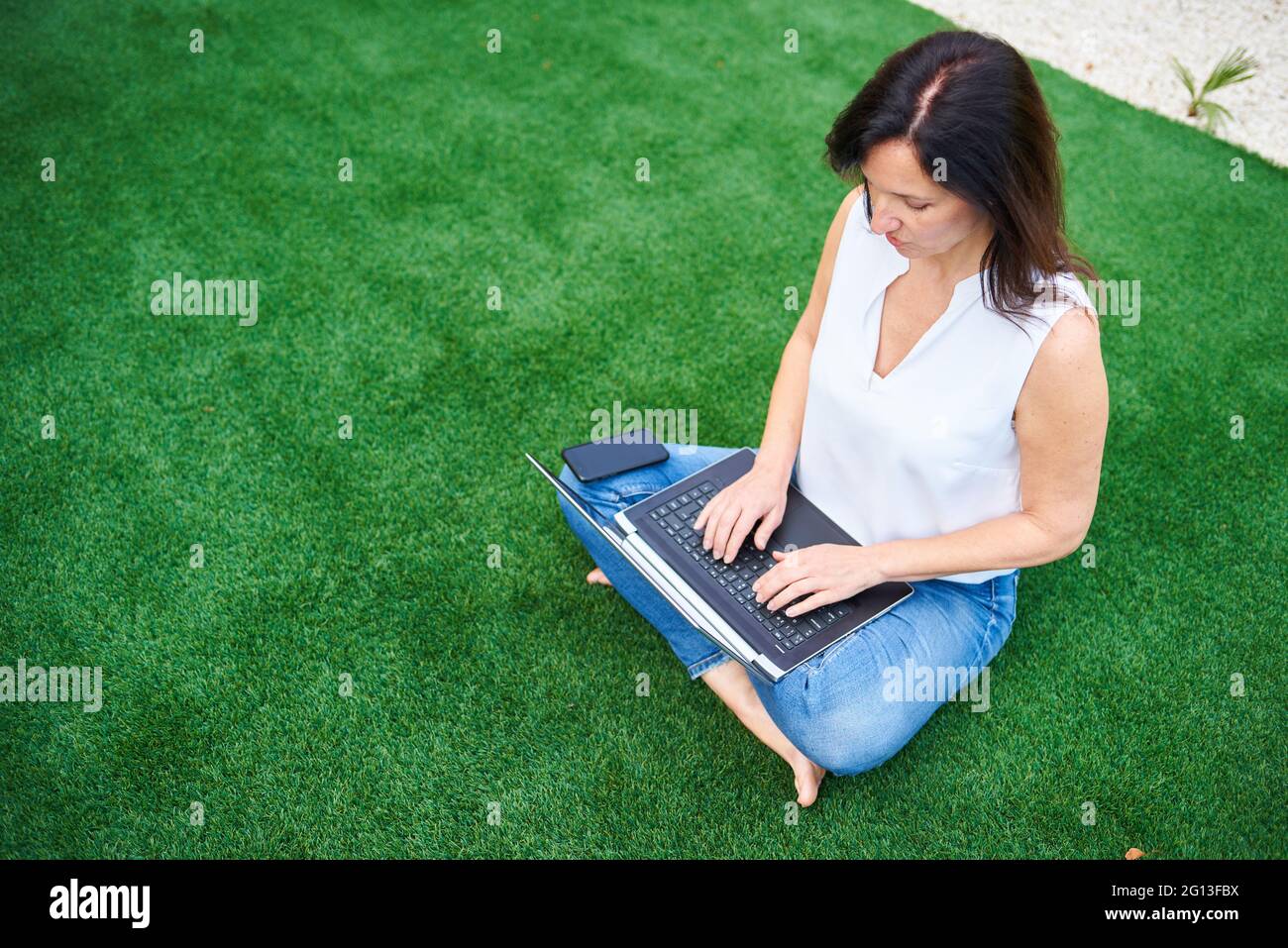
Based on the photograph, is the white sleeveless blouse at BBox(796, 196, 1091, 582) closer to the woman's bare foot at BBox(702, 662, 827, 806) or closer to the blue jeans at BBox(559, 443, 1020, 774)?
the blue jeans at BBox(559, 443, 1020, 774)

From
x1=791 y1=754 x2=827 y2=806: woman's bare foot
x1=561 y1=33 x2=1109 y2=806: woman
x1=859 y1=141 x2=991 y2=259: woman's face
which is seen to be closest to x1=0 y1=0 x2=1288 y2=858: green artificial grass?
x1=791 y1=754 x2=827 y2=806: woman's bare foot

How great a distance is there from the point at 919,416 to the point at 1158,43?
4891 millimetres

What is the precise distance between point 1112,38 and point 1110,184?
6.25 feet

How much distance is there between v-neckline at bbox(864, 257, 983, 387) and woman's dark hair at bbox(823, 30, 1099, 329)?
0.11 metres

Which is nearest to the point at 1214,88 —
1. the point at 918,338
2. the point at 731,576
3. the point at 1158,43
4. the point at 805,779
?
the point at 1158,43

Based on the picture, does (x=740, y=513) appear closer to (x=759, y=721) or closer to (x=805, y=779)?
(x=759, y=721)

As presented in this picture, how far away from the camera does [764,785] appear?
2.14 meters

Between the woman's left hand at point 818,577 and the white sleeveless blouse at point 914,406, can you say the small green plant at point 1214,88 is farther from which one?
the woman's left hand at point 818,577

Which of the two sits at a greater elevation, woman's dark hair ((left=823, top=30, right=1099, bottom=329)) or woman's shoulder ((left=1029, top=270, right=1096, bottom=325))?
woman's dark hair ((left=823, top=30, right=1099, bottom=329))

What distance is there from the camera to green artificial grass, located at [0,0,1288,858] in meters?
2.10

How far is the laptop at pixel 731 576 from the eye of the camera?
1.85 meters

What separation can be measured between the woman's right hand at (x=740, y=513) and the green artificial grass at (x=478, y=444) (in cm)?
53

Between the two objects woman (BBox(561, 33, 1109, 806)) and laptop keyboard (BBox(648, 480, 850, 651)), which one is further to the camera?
laptop keyboard (BBox(648, 480, 850, 651))

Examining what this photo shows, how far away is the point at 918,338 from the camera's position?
1.85m
